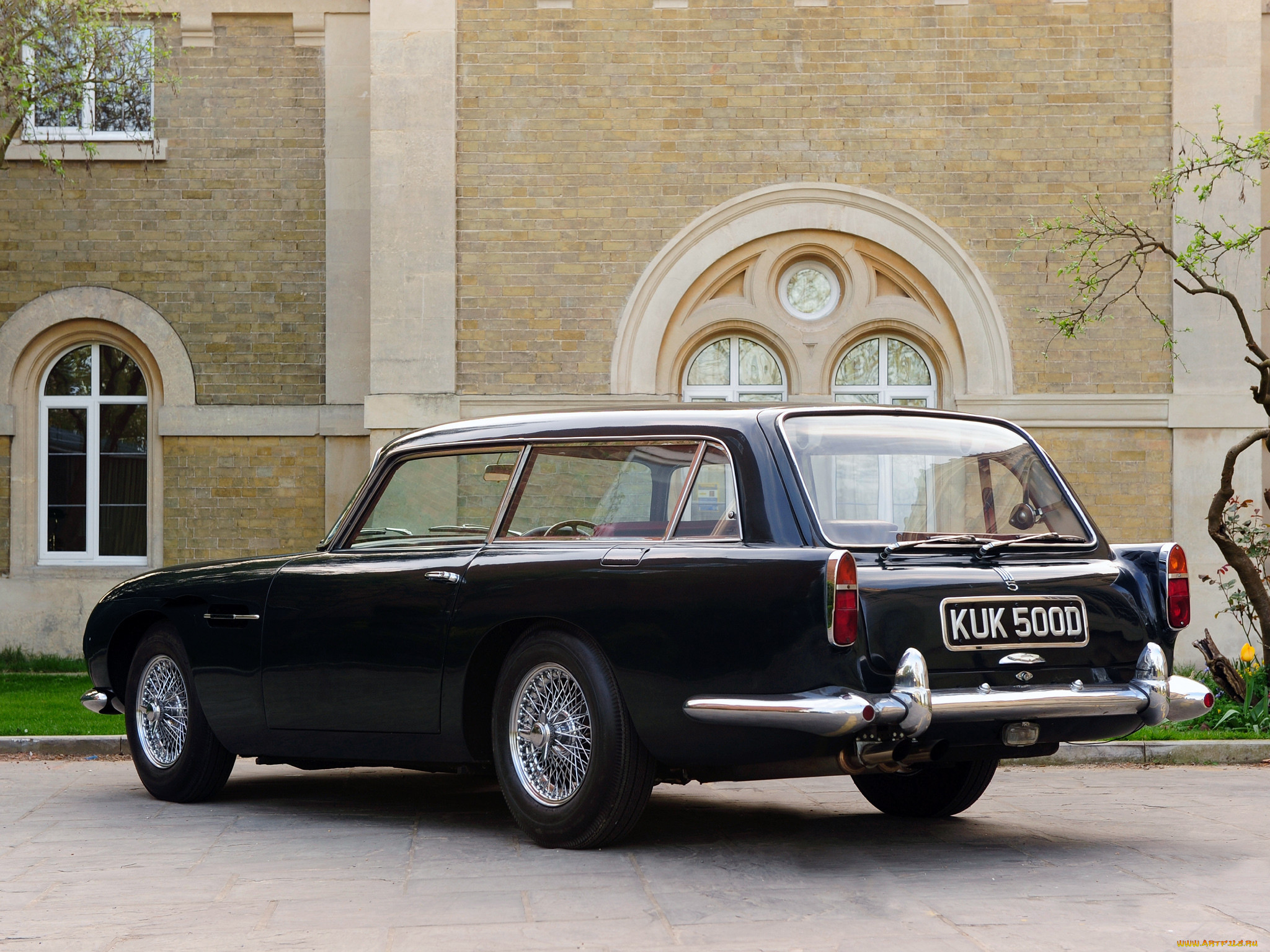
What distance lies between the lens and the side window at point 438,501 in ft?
19.5

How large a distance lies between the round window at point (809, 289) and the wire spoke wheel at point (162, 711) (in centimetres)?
864

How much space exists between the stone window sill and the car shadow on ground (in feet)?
30.0

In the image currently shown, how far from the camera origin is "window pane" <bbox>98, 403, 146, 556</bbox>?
1539 centimetres

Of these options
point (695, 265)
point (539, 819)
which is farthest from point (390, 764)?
point (695, 265)

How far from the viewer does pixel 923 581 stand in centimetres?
485

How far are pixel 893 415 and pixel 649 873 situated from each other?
192 centimetres

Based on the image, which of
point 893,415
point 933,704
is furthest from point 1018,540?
point 933,704

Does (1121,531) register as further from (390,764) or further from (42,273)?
(42,273)

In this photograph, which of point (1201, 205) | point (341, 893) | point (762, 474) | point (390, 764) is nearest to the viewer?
point (341, 893)

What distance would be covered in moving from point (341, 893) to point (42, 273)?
39.9ft

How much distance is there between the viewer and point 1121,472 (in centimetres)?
1367

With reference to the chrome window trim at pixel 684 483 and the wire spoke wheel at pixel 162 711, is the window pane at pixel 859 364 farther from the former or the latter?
the chrome window trim at pixel 684 483

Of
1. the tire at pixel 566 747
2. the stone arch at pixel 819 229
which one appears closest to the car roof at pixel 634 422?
the tire at pixel 566 747

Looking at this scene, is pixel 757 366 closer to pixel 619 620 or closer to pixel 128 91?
pixel 128 91
